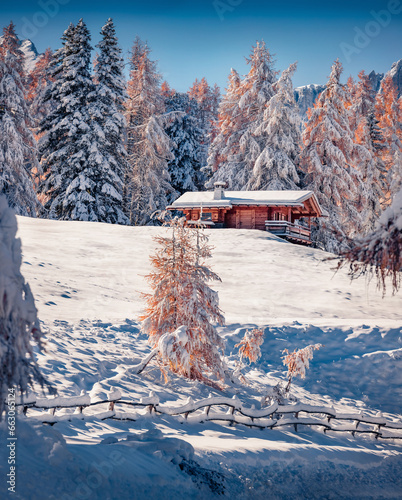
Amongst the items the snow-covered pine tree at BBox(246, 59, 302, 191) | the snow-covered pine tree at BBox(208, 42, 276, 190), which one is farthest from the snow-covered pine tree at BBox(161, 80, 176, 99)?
the snow-covered pine tree at BBox(246, 59, 302, 191)

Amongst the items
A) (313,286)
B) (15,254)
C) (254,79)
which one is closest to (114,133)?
(254,79)

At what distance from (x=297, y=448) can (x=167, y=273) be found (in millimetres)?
4540

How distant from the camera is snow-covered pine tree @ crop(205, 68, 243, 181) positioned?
1398 inches

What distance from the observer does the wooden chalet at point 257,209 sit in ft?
89.2

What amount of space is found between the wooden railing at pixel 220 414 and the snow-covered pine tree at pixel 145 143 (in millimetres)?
27730

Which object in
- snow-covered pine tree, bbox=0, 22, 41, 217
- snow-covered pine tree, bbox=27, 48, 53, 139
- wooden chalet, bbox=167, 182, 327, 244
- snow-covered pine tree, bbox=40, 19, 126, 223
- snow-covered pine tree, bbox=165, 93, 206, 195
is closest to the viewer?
snow-covered pine tree, bbox=0, 22, 41, 217

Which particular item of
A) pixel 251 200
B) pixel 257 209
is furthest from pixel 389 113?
pixel 251 200

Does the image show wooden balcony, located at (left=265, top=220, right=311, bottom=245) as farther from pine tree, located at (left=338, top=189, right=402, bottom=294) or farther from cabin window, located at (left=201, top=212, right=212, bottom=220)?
pine tree, located at (left=338, top=189, right=402, bottom=294)

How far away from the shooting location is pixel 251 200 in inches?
1085

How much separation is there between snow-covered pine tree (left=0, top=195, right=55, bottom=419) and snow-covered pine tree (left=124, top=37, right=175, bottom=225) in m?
31.8

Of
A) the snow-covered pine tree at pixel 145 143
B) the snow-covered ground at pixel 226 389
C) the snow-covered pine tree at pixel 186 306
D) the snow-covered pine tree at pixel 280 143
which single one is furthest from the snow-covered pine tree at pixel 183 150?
the snow-covered pine tree at pixel 186 306

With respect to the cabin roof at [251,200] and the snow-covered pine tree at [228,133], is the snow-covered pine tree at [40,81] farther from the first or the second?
the cabin roof at [251,200]

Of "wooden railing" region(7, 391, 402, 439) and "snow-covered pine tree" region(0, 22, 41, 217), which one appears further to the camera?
"snow-covered pine tree" region(0, 22, 41, 217)

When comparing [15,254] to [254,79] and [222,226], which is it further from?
[254,79]
